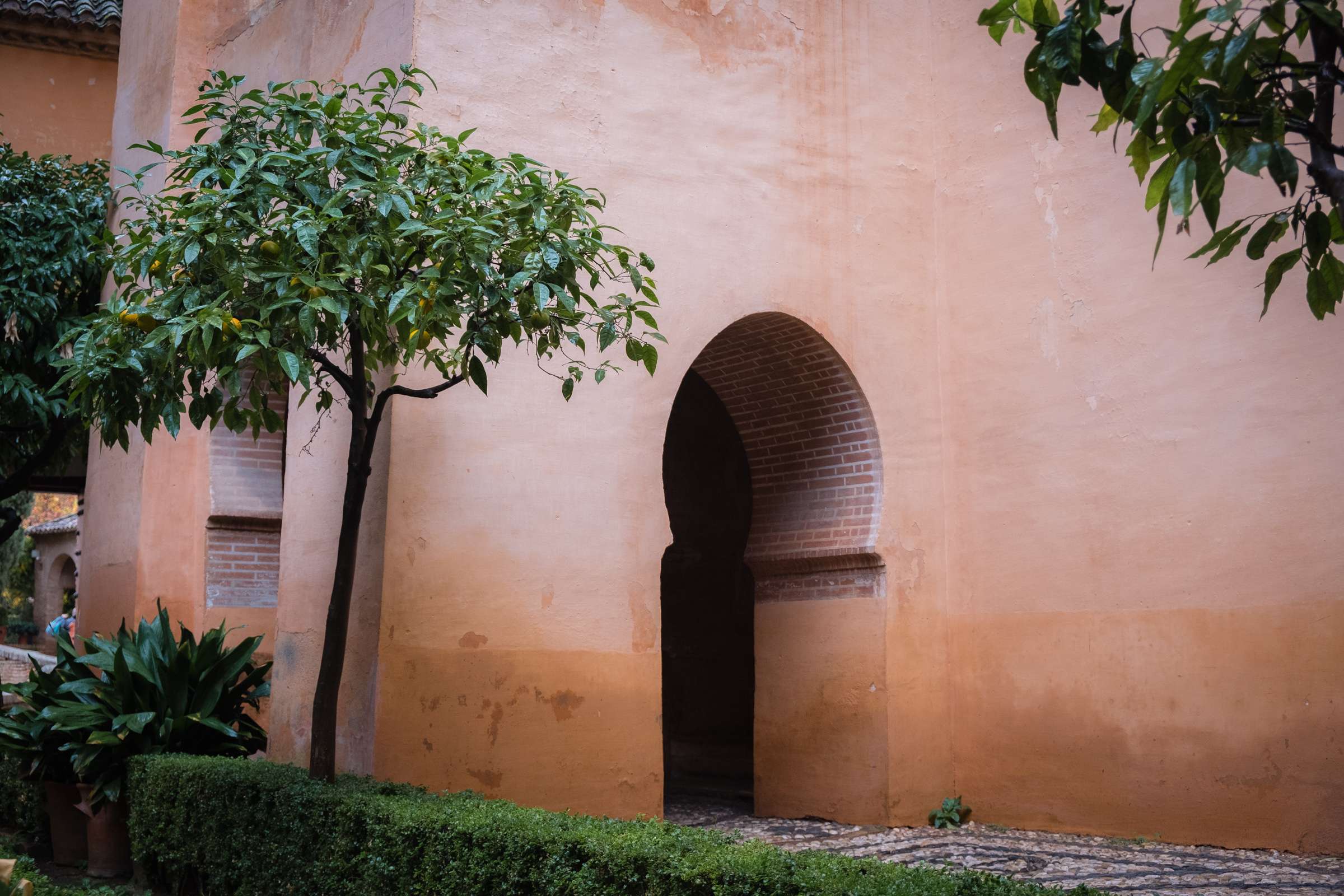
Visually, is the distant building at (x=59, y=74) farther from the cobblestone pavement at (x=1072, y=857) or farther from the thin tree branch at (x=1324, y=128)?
the thin tree branch at (x=1324, y=128)

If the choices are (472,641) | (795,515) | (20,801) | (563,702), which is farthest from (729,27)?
(20,801)

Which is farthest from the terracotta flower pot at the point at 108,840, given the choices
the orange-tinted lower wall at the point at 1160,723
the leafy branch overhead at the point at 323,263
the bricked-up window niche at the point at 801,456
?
the orange-tinted lower wall at the point at 1160,723

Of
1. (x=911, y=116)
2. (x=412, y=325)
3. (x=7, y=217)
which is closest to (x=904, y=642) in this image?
(x=911, y=116)

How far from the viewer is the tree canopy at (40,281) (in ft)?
33.6

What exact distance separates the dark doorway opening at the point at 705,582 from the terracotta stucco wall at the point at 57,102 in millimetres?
7404

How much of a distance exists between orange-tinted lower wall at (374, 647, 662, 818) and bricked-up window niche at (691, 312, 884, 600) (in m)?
1.62

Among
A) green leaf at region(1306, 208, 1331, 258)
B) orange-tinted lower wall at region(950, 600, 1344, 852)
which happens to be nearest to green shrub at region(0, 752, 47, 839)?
orange-tinted lower wall at region(950, 600, 1344, 852)

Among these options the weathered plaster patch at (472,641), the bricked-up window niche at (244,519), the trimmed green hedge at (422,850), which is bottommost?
the trimmed green hedge at (422,850)

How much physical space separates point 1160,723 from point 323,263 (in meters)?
5.67

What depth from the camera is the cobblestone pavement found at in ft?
20.0

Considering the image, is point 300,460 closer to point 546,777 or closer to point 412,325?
point 546,777

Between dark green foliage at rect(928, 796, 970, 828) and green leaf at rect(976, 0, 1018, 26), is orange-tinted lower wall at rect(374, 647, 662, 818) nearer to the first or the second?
dark green foliage at rect(928, 796, 970, 828)

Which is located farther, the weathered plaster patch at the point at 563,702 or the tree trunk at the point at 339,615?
the weathered plaster patch at the point at 563,702

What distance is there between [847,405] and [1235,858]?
3714 mm
